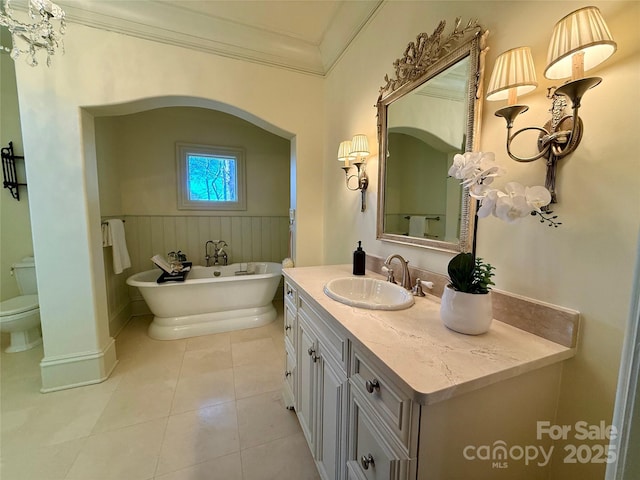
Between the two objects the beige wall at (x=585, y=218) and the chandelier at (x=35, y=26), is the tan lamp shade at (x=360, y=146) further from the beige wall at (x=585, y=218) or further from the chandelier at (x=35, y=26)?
the chandelier at (x=35, y=26)

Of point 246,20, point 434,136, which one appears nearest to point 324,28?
point 246,20

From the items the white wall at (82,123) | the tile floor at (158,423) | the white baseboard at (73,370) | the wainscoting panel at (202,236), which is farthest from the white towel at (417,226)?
the wainscoting panel at (202,236)

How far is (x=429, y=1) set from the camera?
127cm

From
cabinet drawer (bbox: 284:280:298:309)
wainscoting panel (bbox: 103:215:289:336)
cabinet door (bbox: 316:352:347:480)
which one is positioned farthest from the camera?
wainscoting panel (bbox: 103:215:289:336)

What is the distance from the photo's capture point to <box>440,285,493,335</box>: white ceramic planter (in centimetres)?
84

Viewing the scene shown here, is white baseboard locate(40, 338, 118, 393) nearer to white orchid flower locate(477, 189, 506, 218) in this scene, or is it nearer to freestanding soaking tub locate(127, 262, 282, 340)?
freestanding soaking tub locate(127, 262, 282, 340)

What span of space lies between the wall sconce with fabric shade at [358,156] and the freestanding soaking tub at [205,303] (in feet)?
5.20

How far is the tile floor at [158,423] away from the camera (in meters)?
1.34

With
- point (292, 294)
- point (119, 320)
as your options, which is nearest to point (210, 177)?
point (119, 320)

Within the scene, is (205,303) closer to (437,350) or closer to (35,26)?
(35,26)

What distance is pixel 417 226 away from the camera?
4.68ft

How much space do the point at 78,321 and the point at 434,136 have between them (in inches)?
109

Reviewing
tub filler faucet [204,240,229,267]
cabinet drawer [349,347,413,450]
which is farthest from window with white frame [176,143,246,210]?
cabinet drawer [349,347,413,450]

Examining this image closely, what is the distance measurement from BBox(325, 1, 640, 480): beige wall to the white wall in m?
1.87
